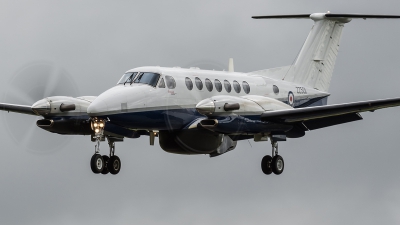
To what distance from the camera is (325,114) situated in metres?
31.9

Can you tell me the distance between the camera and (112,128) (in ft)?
109

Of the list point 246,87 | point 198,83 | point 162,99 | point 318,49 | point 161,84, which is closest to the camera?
point 162,99

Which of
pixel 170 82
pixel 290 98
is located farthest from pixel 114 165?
pixel 290 98

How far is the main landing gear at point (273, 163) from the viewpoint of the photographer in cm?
3447

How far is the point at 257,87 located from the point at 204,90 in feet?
11.0

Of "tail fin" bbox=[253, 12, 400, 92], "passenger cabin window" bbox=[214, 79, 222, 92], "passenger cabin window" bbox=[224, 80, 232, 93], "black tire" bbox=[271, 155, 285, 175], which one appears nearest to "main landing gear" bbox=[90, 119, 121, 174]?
"passenger cabin window" bbox=[214, 79, 222, 92]

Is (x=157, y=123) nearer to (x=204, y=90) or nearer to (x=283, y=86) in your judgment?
(x=204, y=90)

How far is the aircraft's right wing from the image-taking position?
30562mm

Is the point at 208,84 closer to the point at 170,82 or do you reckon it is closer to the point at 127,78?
the point at 170,82

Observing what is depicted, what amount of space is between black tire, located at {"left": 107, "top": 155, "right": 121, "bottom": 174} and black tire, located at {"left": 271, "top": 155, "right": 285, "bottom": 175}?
19.6 feet

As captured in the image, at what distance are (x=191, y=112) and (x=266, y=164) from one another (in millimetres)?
4322

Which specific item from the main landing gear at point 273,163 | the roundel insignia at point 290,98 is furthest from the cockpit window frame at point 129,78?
the roundel insignia at point 290,98

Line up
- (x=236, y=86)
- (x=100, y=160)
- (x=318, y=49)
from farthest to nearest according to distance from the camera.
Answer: (x=318, y=49) → (x=236, y=86) → (x=100, y=160)

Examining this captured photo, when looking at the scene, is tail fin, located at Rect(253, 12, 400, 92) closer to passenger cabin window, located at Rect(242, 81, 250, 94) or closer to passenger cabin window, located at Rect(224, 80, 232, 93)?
passenger cabin window, located at Rect(242, 81, 250, 94)
